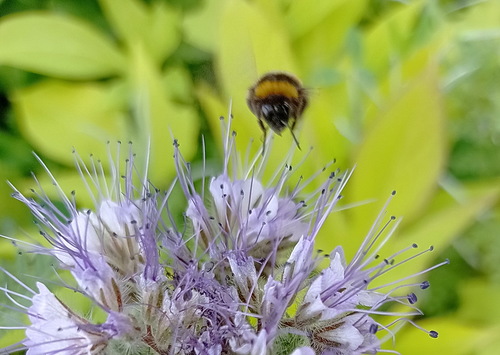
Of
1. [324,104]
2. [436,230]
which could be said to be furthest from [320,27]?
[436,230]

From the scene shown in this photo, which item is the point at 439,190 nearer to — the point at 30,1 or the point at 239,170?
the point at 239,170

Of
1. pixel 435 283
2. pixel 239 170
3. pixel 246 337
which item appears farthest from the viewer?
pixel 435 283

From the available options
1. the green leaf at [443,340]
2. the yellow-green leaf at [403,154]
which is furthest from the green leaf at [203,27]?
the green leaf at [443,340]

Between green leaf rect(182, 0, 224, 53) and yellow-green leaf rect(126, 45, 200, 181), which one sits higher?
green leaf rect(182, 0, 224, 53)

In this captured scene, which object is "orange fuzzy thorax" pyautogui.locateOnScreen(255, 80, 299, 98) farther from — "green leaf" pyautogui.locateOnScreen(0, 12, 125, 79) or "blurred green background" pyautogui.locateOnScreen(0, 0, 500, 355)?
"green leaf" pyautogui.locateOnScreen(0, 12, 125, 79)

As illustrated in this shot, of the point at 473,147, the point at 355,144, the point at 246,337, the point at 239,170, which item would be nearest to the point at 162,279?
the point at 246,337

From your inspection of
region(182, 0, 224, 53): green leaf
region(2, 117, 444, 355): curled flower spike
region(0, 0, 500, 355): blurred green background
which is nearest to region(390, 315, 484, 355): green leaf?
region(0, 0, 500, 355): blurred green background

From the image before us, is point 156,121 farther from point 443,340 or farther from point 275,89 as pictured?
point 443,340
